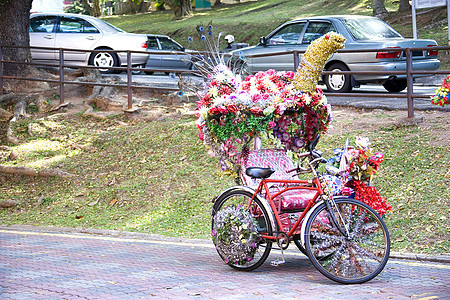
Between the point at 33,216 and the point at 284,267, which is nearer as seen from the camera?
the point at 284,267

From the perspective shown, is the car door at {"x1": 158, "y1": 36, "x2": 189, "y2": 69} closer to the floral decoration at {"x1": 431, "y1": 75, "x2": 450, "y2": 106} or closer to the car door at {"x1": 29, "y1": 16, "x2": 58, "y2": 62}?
the car door at {"x1": 29, "y1": 16, "x2": 58, "y2": 62}

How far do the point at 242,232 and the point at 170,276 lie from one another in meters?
0.82

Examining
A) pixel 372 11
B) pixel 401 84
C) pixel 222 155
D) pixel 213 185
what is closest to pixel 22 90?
pixel 213 185

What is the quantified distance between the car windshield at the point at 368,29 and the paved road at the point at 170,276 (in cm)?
843

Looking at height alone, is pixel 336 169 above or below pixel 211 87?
below

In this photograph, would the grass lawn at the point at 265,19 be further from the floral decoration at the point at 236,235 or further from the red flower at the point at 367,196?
the floral decoration at the point at 236,235

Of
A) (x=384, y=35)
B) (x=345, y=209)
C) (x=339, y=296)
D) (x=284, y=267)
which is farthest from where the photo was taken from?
(x=384, y=35)

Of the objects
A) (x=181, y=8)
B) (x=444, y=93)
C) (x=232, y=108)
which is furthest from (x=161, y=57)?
(x=181, y=8)

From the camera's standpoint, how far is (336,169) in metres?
5.91

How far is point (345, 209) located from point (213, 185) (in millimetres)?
4895

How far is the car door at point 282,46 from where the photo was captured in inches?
615

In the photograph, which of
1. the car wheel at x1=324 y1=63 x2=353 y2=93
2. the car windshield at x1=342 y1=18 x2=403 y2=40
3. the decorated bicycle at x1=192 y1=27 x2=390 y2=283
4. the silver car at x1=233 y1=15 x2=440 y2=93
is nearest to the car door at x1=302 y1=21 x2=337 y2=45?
the silver car at x1=233 y1=15 x2=440 y2=93

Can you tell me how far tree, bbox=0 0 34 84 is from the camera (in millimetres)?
16964

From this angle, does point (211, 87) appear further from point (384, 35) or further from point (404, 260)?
point (384, 35)
